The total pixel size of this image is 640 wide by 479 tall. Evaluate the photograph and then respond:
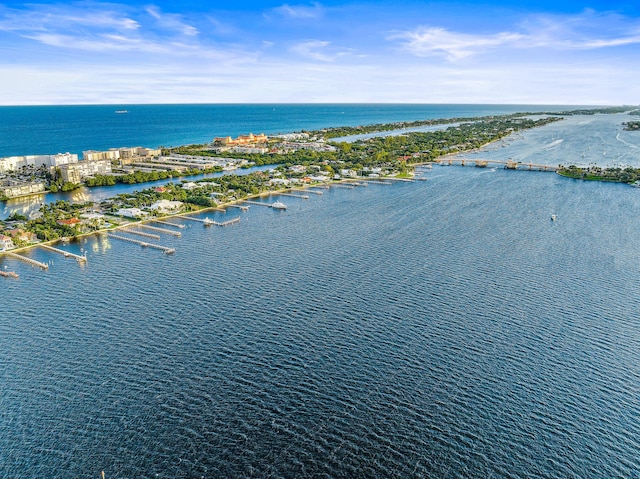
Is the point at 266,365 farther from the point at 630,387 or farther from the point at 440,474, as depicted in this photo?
the point at 630,387

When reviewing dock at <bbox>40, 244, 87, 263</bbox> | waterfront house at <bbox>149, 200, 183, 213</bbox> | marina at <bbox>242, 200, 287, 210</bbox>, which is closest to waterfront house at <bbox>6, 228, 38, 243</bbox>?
dock at <bbox>40, 244, 87, 263</bbox>

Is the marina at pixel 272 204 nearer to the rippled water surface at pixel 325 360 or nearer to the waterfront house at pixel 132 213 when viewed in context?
the waterfront house at pixel 132 213

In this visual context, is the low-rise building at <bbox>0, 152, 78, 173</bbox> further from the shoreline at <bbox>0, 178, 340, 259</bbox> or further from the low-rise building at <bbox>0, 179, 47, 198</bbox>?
the shoreline at <bbox>0, 178, 340, 259</bbox>

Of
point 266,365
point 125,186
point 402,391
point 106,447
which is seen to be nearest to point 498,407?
point 402,391

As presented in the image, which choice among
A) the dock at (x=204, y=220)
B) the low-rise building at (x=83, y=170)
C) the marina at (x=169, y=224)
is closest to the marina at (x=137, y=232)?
the marina at (x=169, y=224)

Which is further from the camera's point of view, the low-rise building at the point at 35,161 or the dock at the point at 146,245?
the low-rise building at the point at 35,161

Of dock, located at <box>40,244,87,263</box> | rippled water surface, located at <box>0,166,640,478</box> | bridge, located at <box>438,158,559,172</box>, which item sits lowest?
rippled water surface, located at <box>0,166,640,478</box>
